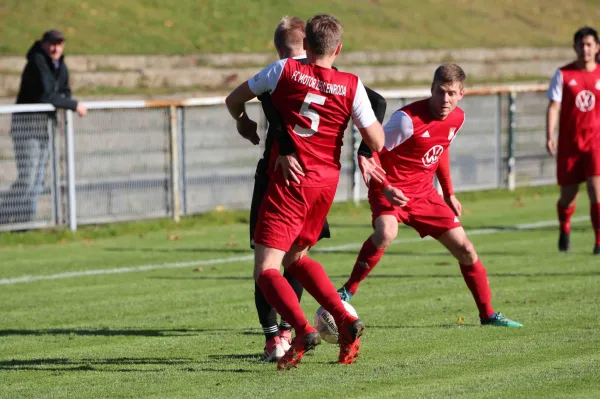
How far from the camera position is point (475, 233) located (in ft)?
47.9

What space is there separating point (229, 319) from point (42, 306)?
1.93 metres

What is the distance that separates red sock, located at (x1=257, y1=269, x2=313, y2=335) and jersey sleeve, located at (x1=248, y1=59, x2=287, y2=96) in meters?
1.06

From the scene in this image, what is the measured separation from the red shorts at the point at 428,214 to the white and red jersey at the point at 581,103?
4455 mm

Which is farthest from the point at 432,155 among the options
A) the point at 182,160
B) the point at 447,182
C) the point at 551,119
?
the point at 182,160

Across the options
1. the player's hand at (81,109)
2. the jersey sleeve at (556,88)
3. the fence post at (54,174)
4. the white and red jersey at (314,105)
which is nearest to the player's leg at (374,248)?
the white and red jersey at (314,105)

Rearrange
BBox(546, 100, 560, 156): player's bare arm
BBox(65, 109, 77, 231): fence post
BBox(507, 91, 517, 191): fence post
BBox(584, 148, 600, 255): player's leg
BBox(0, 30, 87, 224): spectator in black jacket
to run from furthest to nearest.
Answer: BBox(507, 91, 517, 191): fence post, BBox(65, 109, 77, 231): fence post, BBox(0, 30, 87, 224): spectator in black jacket, BBox(584, 148, 600, 255): player's leg, BBox(546, 100, 560, 156): player's bare arm

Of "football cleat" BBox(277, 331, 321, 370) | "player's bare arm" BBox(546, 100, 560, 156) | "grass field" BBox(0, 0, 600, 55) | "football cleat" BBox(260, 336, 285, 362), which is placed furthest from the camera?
"grass field" BBox(0, 0, 600, 55)

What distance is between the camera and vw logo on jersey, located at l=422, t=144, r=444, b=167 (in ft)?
27.0

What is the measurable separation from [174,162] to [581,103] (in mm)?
6085

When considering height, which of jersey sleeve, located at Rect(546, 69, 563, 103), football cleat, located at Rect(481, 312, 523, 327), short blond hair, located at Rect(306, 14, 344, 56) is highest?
short blond hair, located at Rect(306, 14, 344, 56)

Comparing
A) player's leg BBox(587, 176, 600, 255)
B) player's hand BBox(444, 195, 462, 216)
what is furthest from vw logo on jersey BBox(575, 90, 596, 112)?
player's hand BBox(444, 195, 462, 216)

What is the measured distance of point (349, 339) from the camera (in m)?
6.61

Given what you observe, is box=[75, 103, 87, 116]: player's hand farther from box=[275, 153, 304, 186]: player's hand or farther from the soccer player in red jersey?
box=[275, 153, 304, 186]: player's hand

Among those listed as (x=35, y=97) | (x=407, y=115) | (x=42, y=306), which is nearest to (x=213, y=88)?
(x=35, y=97)
